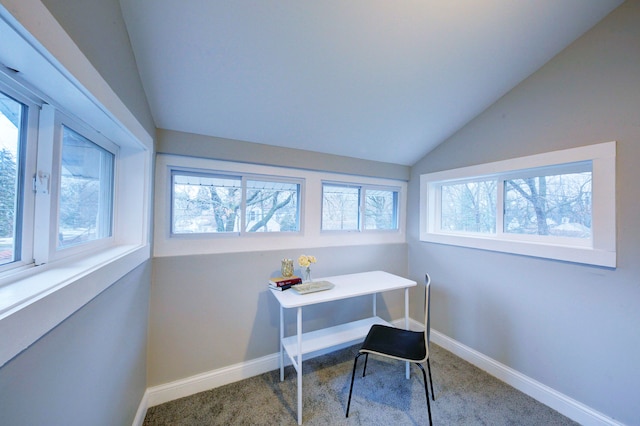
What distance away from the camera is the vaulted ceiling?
1243mm

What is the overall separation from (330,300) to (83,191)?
1.49 metres

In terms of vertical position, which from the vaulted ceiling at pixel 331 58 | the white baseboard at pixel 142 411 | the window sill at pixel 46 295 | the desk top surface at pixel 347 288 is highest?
the vaulted ceiling at pixel 331 58

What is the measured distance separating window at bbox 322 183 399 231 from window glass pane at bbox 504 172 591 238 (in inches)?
44.3

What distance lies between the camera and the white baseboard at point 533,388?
1.55m

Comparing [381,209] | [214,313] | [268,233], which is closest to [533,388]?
[381,209]

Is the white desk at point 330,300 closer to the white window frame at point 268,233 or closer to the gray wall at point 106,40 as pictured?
the white window frame at point 268,233

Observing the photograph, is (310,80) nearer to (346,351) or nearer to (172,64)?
(172,64)

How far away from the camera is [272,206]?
7.28 feet

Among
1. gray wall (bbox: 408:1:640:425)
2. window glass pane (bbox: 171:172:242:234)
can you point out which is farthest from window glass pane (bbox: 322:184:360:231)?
gray wall (bbox: 408:1:640:425)

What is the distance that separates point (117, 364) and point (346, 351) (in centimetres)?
187

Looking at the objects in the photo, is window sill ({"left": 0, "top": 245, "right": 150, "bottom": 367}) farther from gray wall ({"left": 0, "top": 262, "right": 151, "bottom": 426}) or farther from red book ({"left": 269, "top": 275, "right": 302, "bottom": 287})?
red book ({"left": 269, "top": 275, "right": 302, "bottom": 287})

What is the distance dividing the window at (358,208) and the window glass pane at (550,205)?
1.12 metres

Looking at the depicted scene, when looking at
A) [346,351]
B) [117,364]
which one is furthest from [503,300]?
[117,364]

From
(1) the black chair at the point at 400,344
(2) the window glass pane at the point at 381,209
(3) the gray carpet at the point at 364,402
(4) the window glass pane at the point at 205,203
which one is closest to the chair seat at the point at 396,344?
(1) the black chair at the point at 400,344
